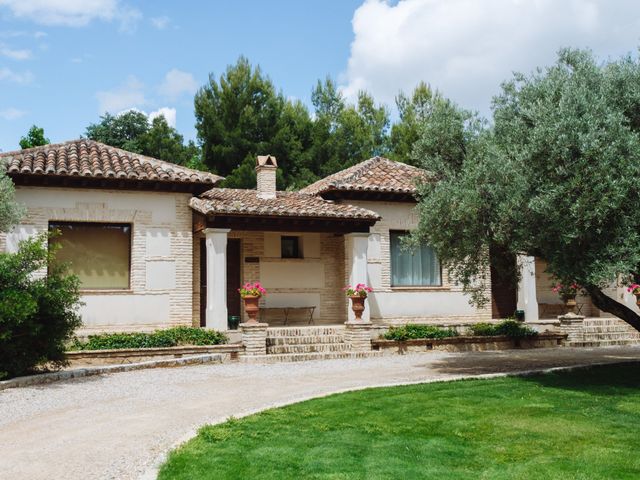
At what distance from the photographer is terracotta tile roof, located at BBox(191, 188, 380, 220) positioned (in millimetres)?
15367

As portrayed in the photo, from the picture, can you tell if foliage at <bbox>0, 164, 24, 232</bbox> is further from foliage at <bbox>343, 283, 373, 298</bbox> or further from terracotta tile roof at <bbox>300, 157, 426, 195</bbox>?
terracotta tile roof at <bbox>300, 157, 426, 195</bbox>

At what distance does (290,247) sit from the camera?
18.7 metres

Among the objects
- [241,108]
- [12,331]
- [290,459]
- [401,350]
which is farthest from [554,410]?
[241,108]

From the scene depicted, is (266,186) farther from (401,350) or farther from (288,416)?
(288,416)

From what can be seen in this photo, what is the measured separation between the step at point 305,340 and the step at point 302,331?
13 centimetres

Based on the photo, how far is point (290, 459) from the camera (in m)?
5.87

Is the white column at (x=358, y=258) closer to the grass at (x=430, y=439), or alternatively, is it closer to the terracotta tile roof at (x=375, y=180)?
the terracotta tile roof at (x=375, y=180)

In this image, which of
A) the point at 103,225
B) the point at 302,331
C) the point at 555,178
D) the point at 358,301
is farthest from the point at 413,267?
the point at 555,178

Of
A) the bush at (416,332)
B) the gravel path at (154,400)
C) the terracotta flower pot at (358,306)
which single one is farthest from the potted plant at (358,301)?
the gravel path at (154,400)

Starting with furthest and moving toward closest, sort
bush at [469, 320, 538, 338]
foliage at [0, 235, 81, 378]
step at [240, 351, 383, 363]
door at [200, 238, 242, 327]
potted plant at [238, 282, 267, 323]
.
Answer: door at [200, 238, 242, 327], bush at [469, 320, 538, 338], potted plant at [238, 282, 267, 323], step at [240, 351, 383, 363], foliage at [0, 235, 81, 378]

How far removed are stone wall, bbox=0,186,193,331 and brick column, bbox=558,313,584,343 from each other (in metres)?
10.3

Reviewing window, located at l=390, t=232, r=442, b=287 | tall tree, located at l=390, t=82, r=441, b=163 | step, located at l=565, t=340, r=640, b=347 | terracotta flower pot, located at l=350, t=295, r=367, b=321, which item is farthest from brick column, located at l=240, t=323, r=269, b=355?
tall tree, located at l=390, t=82, r=441, b=163

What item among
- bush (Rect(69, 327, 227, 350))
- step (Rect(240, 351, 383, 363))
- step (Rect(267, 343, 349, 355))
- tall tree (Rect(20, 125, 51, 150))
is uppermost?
tall tree (Rect(20, 125, 51, 150))

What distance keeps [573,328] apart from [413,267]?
470 centimetres
